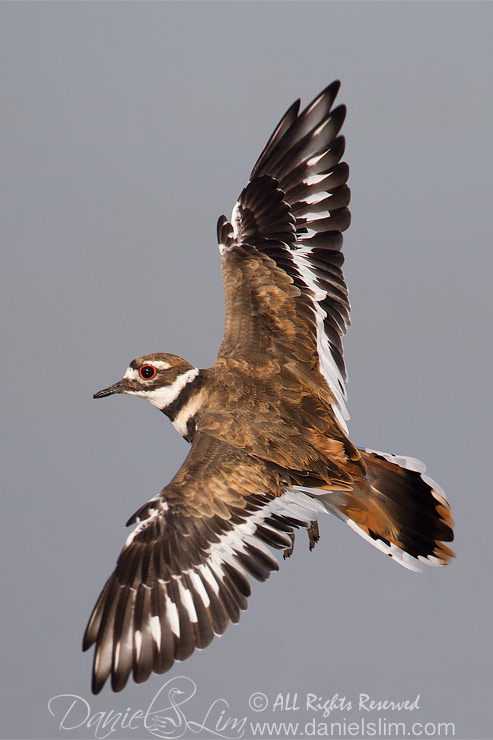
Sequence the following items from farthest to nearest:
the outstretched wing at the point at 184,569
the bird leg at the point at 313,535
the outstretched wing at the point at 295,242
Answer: the outstretched wing at the point at 295,242 → the bird leg at the point at 313,535 → the outstretched wing at the point at 184,569

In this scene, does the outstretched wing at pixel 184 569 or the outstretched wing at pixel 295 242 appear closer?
the outstretched wing at pixel 184 569

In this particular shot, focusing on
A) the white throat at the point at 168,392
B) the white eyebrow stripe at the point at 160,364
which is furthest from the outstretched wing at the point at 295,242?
the white eyebrow stripe at the point at 160,364

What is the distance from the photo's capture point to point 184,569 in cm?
425

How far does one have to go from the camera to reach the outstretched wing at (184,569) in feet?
13.6

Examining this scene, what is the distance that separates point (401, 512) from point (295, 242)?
64.2 inches

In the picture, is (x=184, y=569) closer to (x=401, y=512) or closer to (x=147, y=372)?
(x=401, y=512)

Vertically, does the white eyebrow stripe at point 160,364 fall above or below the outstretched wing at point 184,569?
above

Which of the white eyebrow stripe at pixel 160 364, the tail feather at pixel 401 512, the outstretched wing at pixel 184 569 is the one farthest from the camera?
the white eyebrow stripe at pixel 160 364

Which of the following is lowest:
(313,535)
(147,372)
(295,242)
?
(313,535)

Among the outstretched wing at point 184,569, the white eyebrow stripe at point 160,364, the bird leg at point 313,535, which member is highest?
the white eyebrow stripe at point 160,364

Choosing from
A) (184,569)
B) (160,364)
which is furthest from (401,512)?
(160,364)

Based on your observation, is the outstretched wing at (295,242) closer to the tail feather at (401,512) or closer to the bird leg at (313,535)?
the tail feather at (401,512)

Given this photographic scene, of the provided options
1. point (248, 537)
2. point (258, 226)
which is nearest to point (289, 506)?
point (248, 537)

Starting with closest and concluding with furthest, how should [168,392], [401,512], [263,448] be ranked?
1. [263,448]
2. [401,512]
3. [168,392]
